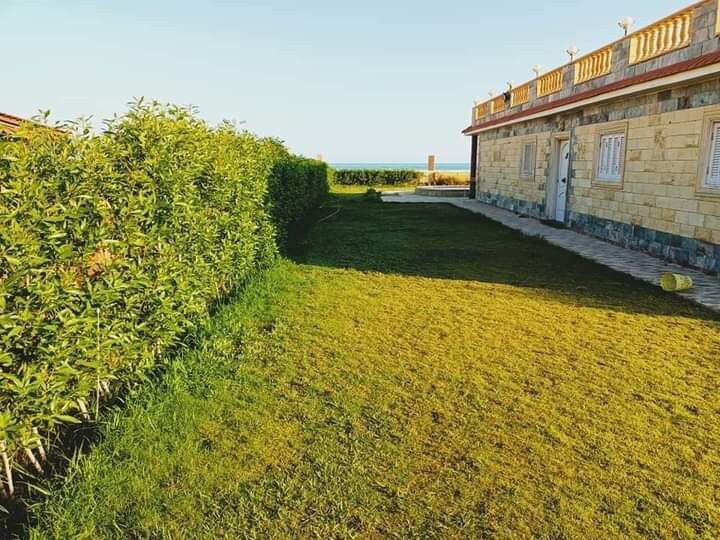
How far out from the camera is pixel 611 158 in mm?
12039

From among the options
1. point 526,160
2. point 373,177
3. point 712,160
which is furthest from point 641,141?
point 373,177

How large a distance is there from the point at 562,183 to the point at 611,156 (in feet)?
10.0

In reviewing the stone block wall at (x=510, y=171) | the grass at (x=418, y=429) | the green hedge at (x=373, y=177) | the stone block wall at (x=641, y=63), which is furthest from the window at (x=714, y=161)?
the green hedge at (x=373, y=177)

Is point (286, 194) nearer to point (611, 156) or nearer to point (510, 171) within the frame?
point (611, 156)

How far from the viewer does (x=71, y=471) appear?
3.03 metres

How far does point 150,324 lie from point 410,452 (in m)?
2.15

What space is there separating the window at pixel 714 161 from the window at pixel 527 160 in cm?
890

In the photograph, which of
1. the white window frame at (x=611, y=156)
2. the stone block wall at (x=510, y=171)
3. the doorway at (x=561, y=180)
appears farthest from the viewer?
the stone block wall at (x=510, y=171)

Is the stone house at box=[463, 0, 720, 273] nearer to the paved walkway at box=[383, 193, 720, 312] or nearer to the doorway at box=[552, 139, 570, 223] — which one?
the doorway at box=[552, 139, 570, 223]

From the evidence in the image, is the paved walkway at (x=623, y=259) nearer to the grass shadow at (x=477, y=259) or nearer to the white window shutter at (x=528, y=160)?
the grass shadow at (x=477, y=259)

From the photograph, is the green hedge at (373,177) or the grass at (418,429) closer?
the grass at (418,429)

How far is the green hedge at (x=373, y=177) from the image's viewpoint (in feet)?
124

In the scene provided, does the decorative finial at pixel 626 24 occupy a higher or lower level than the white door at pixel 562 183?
higher

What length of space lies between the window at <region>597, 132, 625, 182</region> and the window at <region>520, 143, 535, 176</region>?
4.93 meters
